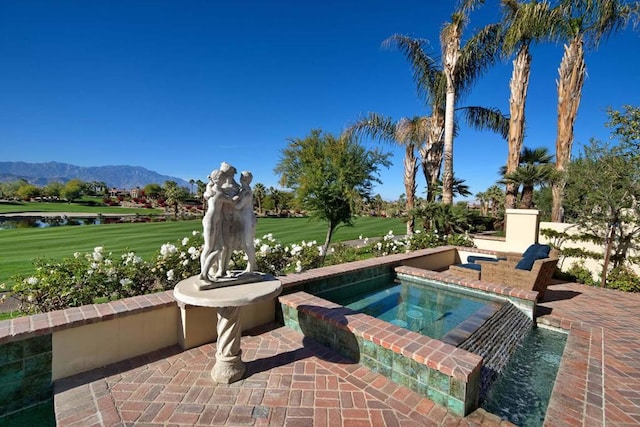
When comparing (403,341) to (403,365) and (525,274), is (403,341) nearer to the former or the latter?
(403,365)

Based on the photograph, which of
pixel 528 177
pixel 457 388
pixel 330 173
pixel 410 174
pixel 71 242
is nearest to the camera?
pixel 457 388

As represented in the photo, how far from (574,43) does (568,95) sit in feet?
6.49

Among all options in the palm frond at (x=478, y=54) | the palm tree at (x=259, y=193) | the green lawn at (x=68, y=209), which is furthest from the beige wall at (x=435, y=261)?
the green lawn at (x=68, y=209)

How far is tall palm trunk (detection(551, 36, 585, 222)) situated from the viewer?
11148 millimetres

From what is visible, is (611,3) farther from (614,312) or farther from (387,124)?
(614,312)

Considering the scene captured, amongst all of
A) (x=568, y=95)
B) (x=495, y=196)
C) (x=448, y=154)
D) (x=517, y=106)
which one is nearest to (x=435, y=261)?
(x=448, y=154)

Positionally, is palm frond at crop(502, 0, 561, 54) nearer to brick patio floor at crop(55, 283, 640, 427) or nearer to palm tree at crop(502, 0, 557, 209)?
palm tree at crop(502, 0, 557, 209)

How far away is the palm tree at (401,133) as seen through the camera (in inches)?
527

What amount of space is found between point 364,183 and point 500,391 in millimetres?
7907

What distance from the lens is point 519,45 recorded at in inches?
456

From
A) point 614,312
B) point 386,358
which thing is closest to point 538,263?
point 614,312

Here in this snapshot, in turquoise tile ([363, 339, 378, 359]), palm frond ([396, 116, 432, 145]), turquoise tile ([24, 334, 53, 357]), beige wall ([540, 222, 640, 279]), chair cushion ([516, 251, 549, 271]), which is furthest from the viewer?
palm frond ([396, 116, 432, 145])

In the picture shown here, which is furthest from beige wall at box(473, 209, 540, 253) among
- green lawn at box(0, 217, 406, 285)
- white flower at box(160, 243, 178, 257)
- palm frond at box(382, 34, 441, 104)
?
white flower at box(160, 243, 178, 257)

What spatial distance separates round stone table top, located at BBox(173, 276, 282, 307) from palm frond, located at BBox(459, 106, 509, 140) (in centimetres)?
1395
